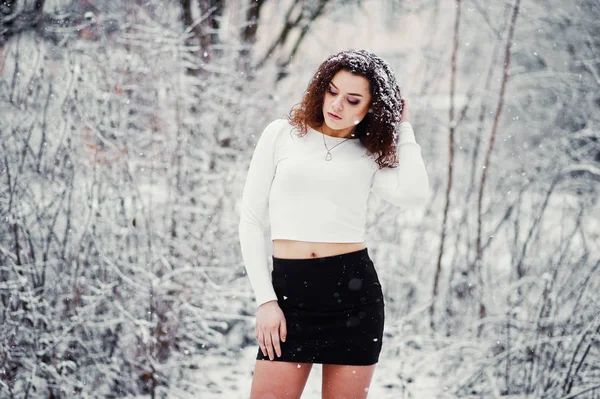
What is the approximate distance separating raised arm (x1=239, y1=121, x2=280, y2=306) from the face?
0.19 meters

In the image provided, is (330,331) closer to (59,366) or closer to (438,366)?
(59,366)

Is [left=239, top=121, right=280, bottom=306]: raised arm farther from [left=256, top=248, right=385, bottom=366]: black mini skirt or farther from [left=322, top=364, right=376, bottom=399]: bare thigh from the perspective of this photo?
[left=322, top=364, right=376, bottom=399]: bare thigh

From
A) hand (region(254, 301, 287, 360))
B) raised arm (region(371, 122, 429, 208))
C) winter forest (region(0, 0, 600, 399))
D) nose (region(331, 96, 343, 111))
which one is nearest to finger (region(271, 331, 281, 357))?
hand (region(254, 301, 287, 360))

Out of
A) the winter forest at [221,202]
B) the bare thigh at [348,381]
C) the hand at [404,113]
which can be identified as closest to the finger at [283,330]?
the bare thigh at [348,381]

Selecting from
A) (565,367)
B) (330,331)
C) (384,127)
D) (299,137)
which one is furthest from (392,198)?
(565,367)

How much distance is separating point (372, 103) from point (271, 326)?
2.47 ft

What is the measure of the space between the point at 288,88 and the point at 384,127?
90.4 inches

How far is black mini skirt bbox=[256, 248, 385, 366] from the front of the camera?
1584 millimetres

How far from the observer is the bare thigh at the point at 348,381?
1607 millimetres

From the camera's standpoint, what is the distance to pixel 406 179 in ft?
5.30

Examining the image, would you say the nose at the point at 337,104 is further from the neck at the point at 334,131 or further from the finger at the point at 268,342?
the finger at the point at 268,342

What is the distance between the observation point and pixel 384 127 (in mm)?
1651

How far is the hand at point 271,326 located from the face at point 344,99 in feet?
1.91

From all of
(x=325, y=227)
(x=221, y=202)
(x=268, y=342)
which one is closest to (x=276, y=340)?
(x=268, y=342)
